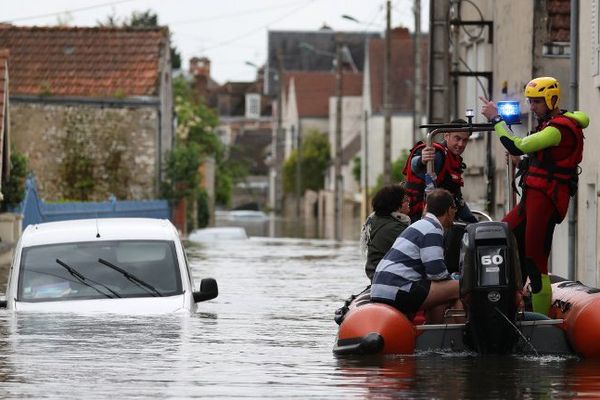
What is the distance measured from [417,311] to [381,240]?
1585mm

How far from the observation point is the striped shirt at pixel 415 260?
1316 centimetres

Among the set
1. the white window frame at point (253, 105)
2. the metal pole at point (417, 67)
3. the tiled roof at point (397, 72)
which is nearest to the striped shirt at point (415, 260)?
the metal pole at point (417, 67)

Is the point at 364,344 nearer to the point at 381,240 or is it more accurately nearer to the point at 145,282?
the point at 381,240

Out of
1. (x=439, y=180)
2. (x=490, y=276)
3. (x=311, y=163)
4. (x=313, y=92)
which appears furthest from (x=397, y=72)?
(x=490, y=276)

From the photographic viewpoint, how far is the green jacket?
14.8 meters

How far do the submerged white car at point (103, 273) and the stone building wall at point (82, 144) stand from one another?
123 ft

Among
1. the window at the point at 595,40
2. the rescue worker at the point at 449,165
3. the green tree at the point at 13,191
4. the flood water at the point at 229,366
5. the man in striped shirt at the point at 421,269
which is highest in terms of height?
the window at the point at 595,40

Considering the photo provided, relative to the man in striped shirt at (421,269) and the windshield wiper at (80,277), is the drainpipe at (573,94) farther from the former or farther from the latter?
the man in striped shirt at (421,269)

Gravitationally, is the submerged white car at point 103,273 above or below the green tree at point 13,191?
above

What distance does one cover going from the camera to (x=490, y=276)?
1248 cm

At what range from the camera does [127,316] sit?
1517 cm

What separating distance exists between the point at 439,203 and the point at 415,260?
1.50 ft

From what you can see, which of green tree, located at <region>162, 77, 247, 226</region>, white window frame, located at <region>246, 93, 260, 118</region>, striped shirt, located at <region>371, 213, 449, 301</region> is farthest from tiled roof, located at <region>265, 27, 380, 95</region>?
striped shirt, located at <region>371, 213, 449, 301</region>

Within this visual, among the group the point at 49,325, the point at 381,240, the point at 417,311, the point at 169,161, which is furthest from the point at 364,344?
the point at 169,161
